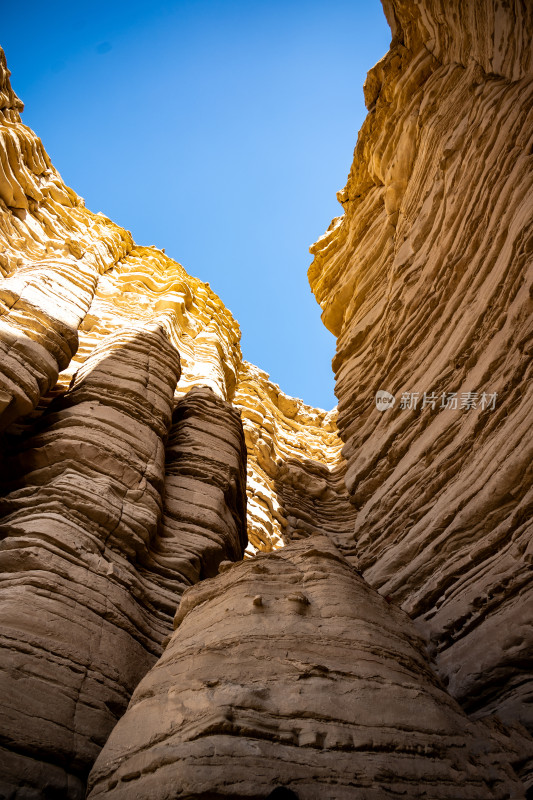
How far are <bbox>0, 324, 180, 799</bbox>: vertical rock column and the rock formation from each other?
0.03 metres

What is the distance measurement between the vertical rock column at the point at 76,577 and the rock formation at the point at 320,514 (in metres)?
0.03

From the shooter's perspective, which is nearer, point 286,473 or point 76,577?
point 76,577

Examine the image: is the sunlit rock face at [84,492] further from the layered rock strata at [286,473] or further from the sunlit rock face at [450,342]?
the sunlit rock face at [450,342]

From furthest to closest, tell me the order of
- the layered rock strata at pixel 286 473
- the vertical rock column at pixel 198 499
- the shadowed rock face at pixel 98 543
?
the layered rock strata at pixel 286 473 → the vertical rock column at pixel 198 499 → the shadowed rock face at pixel 98 543

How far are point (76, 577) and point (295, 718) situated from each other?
11.3 feet

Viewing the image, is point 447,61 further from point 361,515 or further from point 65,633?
point 65,633

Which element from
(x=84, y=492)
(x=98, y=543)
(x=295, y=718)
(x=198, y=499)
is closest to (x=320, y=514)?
(x=198, y=499)

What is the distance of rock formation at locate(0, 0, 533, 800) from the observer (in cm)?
423

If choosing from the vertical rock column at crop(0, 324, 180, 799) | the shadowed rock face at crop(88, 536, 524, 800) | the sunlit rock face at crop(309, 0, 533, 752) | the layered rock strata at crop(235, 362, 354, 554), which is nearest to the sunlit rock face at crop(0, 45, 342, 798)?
the vertical rock column at crop(0, 324, 180, 799)

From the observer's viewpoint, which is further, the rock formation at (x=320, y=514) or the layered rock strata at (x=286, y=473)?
the layered rock strata at (x=286, y=473)

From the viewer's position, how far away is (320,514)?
665 inches

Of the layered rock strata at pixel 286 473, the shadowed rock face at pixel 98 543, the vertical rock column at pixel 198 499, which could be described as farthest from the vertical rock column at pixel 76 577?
the layered rock strata at pixel 286 473

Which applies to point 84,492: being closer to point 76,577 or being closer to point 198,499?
point 76,577

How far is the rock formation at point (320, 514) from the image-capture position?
423cm
